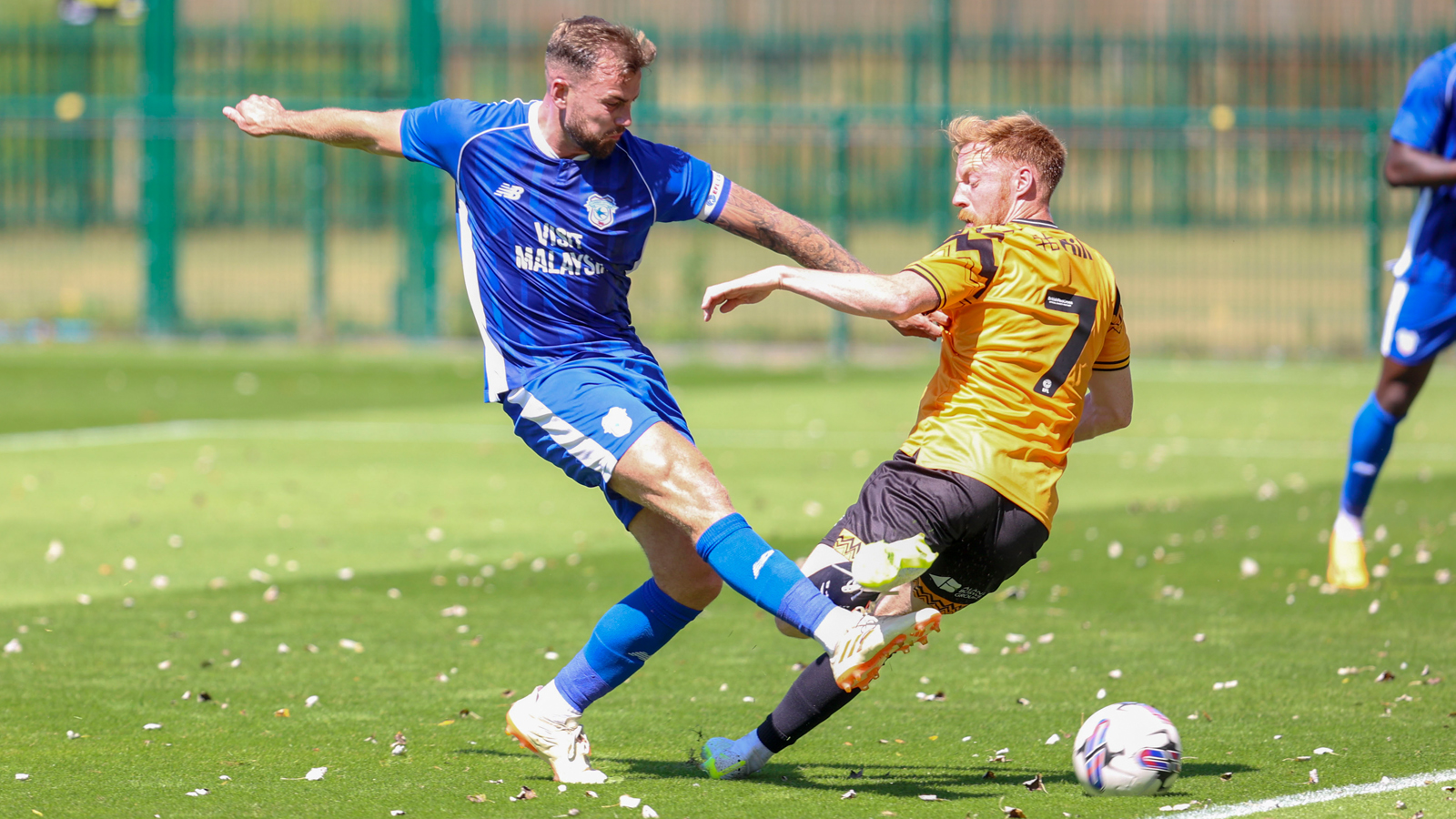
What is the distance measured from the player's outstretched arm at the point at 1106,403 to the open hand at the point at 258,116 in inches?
94.6

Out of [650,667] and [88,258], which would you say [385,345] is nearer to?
[88,258]

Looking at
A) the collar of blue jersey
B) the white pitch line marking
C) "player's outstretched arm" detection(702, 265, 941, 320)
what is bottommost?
the white pitch line marking

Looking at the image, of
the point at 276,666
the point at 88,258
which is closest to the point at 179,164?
the point at 88,258

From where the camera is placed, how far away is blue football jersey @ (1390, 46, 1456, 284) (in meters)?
7.77

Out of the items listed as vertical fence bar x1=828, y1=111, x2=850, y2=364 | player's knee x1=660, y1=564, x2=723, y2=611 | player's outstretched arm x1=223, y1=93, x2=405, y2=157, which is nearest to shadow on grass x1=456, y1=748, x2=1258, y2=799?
player's knee x1=660, y1=564, x2=723, y2=611

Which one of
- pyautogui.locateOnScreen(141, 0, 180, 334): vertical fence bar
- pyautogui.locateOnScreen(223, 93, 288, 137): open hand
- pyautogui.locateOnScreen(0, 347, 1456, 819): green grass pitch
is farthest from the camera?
pyautogui.locateOnScreen(141, 0, 180, 334): vertical fence bar

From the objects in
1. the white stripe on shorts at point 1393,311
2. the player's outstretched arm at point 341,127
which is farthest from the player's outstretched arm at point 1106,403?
the white stripe on shorts at point 1393,311

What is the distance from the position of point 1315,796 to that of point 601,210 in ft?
7.79

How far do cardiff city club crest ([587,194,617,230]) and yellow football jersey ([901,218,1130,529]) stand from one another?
89 centimetres

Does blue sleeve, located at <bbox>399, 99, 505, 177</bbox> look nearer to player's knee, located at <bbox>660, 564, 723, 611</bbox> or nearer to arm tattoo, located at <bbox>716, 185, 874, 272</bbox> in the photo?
arm tattoo, located at <bbox>716, 185, 874, 272</bbox>

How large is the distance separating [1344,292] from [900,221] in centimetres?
490

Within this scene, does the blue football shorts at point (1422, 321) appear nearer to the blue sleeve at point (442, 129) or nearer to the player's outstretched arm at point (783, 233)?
the player's outstretched arm at point (783, 233)

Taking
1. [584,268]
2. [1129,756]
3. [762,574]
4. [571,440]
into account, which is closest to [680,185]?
[584,268]

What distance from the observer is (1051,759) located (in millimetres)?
5355
